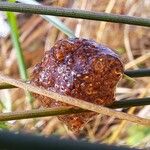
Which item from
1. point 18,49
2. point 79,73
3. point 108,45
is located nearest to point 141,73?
point 79,73

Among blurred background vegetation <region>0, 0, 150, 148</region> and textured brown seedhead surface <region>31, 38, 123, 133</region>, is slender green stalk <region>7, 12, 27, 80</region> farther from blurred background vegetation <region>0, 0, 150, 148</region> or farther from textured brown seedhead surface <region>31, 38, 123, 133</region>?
blurred background vegetation <region>0, 0, 150, 148</region>

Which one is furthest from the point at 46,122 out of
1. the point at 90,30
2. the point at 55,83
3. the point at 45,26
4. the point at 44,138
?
the point at 44,138

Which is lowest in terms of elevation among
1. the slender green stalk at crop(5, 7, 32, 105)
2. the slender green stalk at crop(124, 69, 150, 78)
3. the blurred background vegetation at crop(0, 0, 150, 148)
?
the slender green stalk at crop(124, 69, 150, 78)

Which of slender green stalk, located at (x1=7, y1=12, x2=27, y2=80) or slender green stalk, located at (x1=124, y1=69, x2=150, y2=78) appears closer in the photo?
slender green stalk, located at (x1=124, y1=69, x2=150, y2=78)

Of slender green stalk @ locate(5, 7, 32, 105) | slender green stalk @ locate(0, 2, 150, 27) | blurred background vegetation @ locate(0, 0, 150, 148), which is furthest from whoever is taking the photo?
blurred background vegetation @ locate(0, 0, 150, 148)

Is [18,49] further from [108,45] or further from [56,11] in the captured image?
[108,45]

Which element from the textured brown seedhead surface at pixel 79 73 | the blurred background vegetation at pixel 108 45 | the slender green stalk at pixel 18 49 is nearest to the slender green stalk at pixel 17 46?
the slender green stalk at pixel 18 49

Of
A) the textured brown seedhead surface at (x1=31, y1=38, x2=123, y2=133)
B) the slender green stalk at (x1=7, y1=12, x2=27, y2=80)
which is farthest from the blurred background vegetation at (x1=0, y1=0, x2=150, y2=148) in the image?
the textured brown seedhead surface at (x1=31, y1=38, x2=123, y2=133)

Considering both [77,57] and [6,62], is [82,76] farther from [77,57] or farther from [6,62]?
[6,62]
